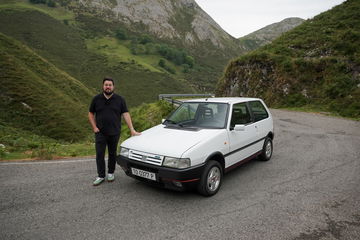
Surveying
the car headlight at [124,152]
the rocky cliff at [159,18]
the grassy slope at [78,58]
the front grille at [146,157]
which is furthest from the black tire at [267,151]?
the rocky cliff at [159,18]

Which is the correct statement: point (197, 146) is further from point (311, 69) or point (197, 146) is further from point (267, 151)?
point (311, 69)

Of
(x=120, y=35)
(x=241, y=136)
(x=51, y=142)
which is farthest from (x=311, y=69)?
(x=120, y=35)

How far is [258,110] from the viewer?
5961 millimetres

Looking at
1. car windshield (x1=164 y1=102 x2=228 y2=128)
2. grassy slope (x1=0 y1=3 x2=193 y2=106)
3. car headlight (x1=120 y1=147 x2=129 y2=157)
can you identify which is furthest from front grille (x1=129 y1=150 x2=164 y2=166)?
grassy slope (x1=0 y1=3 x2=193 y2=106)

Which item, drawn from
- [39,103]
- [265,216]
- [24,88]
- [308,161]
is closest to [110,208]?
[265,216]

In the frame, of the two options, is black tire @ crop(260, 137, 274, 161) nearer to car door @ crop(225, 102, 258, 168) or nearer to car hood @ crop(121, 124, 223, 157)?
car door @ crop(225, 102, 258, 168)

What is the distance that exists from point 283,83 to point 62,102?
22.2 metres

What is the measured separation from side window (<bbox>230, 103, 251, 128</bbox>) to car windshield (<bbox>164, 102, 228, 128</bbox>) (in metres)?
0.19

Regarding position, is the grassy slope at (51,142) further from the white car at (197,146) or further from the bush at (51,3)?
the bush at (51,3)

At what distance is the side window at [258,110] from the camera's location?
5718mm

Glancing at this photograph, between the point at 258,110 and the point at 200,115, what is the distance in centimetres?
182

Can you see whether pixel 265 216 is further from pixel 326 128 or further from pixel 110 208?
pixel 326 128

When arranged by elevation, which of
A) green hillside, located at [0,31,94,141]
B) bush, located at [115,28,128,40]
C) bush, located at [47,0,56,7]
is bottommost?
green hillside, located at [0,31,94,141]

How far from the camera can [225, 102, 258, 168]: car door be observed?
459cm
